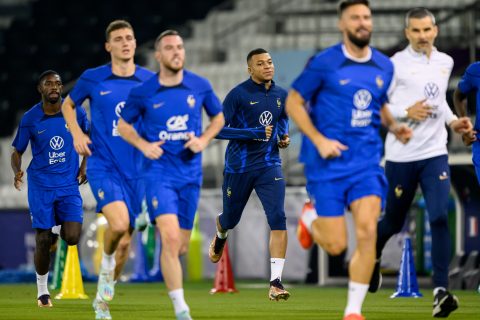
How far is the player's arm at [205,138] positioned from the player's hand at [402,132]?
140cm

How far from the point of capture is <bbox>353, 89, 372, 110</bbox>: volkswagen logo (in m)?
9.24

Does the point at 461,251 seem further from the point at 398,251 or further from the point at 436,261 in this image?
the point at 436,261

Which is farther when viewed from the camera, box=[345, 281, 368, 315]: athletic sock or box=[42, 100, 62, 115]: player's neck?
box=[42, 100, 62, 115]: player's neck

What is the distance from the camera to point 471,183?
62.3 feet

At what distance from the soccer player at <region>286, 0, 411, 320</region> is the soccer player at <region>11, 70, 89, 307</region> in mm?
4798

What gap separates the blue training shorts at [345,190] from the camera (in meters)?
9.24

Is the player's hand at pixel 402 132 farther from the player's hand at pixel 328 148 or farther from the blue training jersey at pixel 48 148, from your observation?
the blue training jersey at pixel 48 148

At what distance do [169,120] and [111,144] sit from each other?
1337mm

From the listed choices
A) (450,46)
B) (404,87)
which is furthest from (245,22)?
(404,87)

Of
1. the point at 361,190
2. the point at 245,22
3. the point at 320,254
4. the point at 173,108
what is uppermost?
the point at 245,22

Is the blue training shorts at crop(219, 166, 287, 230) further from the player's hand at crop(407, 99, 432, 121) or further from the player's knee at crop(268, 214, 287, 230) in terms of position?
the player's hand at crop(407, 99, 432, 121)

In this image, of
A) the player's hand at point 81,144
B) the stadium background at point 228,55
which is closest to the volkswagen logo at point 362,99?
the player's hand at point 81,144

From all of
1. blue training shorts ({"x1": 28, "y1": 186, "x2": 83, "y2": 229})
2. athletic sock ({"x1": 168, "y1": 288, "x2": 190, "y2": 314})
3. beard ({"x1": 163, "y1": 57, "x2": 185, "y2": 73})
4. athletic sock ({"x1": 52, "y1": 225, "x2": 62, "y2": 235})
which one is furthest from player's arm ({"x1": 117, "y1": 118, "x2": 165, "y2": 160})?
athletic sock ({"x1": 52, "y1": 225, "x2": 62, "y2": 235})

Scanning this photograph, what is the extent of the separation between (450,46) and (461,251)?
568cm
